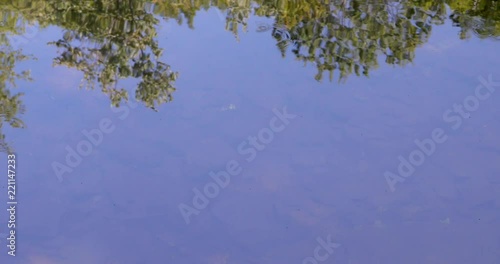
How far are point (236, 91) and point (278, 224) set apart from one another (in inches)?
50.8

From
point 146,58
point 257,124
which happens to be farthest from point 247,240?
point 146,58

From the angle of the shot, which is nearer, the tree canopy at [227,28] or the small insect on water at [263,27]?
the tree canopy at [227,28]

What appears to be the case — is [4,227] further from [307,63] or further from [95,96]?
[307,63]

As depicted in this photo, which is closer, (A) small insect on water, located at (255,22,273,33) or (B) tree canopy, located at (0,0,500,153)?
(B) tree canopy, located at (0,0,500,153)

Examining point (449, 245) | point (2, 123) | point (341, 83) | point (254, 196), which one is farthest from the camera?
point (341, 83)

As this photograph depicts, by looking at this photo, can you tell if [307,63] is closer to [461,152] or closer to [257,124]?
[257,124]

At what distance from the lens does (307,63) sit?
4895 mm

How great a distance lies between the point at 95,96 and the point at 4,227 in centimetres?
129

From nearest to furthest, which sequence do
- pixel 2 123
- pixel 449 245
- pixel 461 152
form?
pixel 449 245 < pixel 461 152 < pixel 2 123

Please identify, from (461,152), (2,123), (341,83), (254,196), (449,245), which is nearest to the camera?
(449,245)

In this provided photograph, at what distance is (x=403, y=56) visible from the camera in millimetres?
4934

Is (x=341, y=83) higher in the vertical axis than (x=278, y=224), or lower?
higher

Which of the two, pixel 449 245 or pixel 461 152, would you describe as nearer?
pixel 449 245

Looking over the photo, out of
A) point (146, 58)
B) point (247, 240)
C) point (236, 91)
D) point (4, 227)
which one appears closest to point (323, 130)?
point (236, 91)
